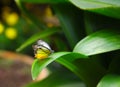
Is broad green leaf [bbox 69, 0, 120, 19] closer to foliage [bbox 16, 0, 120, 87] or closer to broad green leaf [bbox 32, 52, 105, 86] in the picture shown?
foliage [bbox 16, 0, 120, 87]

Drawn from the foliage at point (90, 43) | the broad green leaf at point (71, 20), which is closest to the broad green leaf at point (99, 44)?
the foliage at point (90, 43)

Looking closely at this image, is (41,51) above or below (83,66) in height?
above

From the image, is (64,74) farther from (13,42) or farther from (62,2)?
(13,42)

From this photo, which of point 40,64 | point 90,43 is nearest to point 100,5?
point 90,43

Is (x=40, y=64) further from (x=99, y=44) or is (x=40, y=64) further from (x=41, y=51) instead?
(x=99, y=44)

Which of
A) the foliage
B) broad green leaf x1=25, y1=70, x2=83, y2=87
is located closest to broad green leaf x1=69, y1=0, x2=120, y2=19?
the foliage

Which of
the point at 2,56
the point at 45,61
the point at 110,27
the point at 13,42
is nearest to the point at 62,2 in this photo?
the point at 110,27
